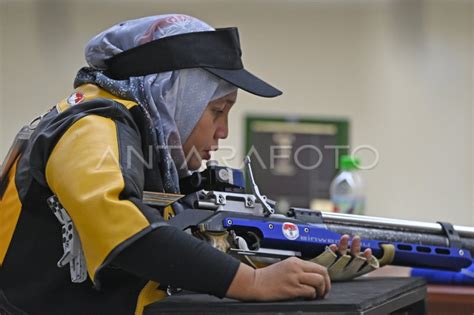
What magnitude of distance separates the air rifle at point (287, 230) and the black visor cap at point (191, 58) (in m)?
0.15

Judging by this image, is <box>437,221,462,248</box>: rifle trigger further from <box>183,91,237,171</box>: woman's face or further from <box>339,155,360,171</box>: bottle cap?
<box>339,155,360,171</box>: bottle cap

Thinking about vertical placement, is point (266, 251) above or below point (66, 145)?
below

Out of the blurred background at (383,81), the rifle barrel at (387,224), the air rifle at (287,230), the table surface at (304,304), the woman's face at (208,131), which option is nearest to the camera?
the table surface at (304,304)

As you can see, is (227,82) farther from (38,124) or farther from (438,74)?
(438,74)

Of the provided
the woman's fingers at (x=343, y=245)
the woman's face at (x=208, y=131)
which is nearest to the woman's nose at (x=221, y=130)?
the woman's face at (x=208, y=131)

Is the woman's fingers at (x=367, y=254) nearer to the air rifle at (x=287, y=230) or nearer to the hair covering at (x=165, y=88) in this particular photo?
A: the air rifle at (x=287, y=230)

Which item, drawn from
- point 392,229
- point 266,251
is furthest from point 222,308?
point 392,229

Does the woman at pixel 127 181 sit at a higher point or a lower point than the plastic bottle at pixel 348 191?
higher

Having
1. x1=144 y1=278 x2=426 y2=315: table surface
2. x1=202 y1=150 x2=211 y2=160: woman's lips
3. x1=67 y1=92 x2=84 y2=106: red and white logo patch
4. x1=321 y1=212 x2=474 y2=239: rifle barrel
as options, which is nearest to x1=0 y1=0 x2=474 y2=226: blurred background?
x1=321 y1=212 x2=474 y2=239: rifle barrel

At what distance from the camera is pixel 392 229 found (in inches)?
56.4

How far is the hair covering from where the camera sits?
48.0 inches

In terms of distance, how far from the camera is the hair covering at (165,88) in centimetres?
122

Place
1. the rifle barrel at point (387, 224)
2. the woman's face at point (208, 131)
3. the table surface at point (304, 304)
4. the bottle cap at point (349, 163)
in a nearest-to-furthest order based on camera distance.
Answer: the table surface at point (304, 304) < the woman's face at point (208, 131) < the rifle barrel at point (387, 224) < the bottle cap at point (349, 163)

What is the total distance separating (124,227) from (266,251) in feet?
0.99
